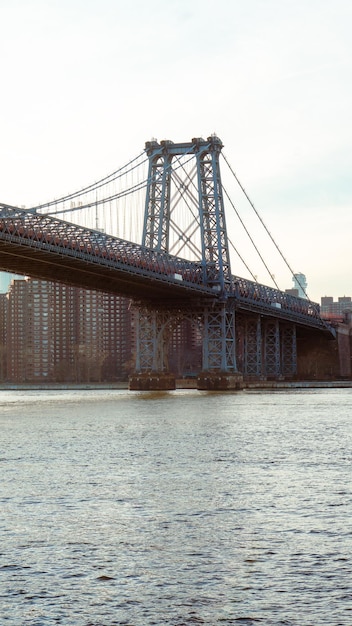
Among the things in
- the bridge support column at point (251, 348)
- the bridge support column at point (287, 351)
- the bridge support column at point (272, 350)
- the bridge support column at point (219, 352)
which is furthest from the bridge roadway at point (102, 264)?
the bridge support column at point (287, 351)

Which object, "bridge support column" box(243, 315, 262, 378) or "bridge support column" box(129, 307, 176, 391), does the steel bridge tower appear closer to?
"bridge support column" box(129, 307, 176, 391)

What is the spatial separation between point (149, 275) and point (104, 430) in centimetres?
4470

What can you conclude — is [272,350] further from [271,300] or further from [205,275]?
[205,275]

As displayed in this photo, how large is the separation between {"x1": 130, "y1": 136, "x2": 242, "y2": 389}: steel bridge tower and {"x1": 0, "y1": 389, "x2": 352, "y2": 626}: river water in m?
72.4

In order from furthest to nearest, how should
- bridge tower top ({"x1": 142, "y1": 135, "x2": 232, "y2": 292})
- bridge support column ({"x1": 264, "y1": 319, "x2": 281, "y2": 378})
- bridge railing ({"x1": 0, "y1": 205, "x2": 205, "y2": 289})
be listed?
1. bridge support column ({"x1": 264, "y1": 319, "x2": 281, "y2": 378})
2. bridge tower top ({"x1": 142, "y1": 135, "x2": 232, "y2": 292})
3. bridge railing ({"x1": 0, "y1": 205, "x2": 205, "y2": 289})

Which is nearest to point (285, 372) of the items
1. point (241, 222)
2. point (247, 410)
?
point (241, 222)

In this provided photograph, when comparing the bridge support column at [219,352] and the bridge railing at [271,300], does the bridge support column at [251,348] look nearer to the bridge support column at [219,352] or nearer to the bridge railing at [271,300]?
the bridge railing at [271,300]

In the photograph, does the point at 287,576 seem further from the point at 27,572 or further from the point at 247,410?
the point at 247,410

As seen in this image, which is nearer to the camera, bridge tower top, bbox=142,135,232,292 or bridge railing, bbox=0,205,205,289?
bridge railing, bbox=0,205,205,289

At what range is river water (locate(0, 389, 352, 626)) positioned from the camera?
37.7 feet

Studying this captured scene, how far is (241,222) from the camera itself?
12056cm

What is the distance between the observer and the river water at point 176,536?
453 inches

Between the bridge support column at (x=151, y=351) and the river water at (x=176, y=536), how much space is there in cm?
7369

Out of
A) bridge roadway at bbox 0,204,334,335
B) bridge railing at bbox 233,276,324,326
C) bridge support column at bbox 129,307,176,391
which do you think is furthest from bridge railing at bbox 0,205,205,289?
bridge railing at bbox 233,276,324,326
